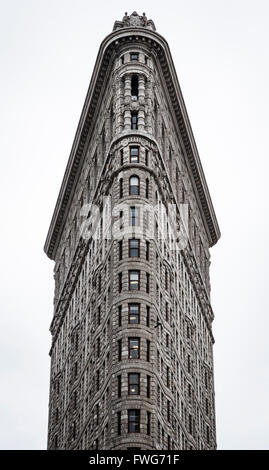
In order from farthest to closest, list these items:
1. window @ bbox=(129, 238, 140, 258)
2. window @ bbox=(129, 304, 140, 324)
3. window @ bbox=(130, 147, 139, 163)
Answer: window @ bbox=(130, 147, 139, 163), window @ bbox=(129, 238, 140, 258), window @ bbox=(129, 304, 140, 324)

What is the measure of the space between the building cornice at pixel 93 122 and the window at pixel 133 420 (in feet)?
163

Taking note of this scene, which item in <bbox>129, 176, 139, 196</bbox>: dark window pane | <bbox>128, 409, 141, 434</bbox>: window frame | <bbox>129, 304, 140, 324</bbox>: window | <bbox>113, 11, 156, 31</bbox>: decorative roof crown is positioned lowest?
<bbox>128, 409, 141, 434</bbox>: window frame

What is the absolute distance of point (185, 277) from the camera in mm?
149250

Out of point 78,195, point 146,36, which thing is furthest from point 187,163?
point 146,36

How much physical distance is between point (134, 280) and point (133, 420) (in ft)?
54.3

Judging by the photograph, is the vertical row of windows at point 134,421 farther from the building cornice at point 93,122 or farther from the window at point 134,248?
the building cornice at point 93,122

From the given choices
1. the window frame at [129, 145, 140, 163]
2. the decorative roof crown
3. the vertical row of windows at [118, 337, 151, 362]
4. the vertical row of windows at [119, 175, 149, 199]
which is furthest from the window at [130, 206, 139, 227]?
the decorative roof crown

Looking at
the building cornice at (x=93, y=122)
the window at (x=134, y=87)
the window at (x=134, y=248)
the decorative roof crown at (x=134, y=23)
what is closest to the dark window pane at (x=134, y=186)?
the window at (x=134, y=248)

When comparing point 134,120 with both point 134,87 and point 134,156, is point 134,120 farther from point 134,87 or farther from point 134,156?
point 134,156

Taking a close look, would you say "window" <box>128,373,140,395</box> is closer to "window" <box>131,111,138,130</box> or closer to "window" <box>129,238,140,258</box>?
"window" <box>129,238,140,258</box>

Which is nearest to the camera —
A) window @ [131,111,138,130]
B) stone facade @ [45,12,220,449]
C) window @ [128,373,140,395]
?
window @ [128,373,140,395]

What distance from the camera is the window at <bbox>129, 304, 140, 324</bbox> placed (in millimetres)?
117500

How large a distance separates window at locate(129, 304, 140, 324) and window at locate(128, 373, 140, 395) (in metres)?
6.26
